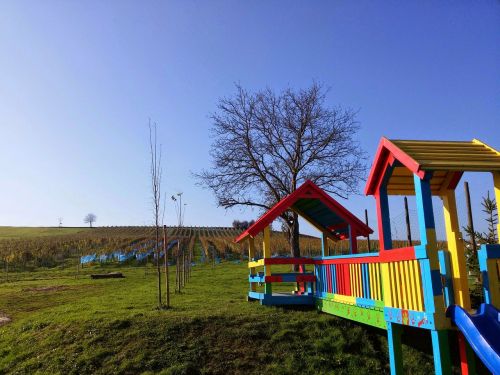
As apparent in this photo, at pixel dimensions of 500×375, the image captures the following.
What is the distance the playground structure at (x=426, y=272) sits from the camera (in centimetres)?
627

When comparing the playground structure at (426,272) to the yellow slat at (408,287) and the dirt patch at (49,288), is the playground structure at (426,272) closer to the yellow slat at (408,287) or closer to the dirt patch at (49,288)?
the yellow slat at (408,287)

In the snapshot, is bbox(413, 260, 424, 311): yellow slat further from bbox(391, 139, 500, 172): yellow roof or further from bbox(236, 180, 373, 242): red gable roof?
bbox(236, 180, 373, 242): red gable roof

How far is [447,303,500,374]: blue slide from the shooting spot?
5.34 m

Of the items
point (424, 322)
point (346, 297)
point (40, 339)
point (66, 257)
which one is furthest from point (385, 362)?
point (66, 257)

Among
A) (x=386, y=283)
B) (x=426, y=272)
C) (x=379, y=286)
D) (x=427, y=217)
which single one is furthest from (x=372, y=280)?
(x=427, y=217)

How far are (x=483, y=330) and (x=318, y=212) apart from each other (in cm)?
797

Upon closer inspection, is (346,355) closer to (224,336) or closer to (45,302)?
(224,336)

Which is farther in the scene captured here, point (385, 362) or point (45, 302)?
point (45, 302)

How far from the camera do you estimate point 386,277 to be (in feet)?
24.8

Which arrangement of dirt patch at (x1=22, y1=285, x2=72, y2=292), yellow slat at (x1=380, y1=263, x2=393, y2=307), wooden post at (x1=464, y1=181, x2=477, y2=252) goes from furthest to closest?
dirt patch at (x1=22, y1=285, x2=72, y2=292), wooden post at (x1=464, y1=181, x2=477, y2=252), yellow slat at (x1=380, y1=263, x2=393, y2=307)

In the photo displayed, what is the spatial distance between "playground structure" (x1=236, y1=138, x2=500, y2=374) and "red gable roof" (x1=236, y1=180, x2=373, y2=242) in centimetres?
233

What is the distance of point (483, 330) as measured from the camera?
19.2 feet

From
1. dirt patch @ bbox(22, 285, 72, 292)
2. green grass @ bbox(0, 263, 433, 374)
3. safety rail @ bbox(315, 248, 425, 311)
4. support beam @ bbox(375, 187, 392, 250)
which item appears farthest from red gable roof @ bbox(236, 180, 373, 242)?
dirt patch @ bbox(22, 285, 72, 292)

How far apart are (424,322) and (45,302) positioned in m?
16.3
